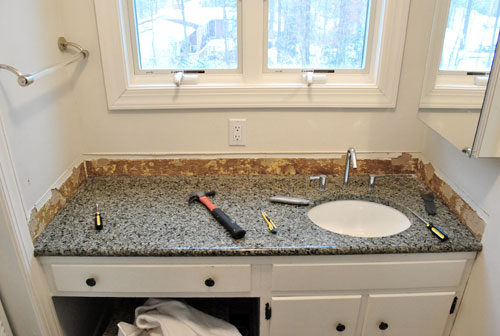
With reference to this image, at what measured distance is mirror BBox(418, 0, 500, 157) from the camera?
1163 mm

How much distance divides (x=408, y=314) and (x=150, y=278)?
3.06 feet

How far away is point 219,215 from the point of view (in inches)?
56.9

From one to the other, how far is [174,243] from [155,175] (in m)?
0.52

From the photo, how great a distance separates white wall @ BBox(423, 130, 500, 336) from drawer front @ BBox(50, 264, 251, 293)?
0.78 m

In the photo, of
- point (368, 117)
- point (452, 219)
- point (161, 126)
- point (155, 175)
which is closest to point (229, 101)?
→ point (161, 126)

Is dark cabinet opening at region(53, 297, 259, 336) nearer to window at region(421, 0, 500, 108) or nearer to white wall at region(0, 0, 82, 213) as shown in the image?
white wall at region(0, 0, 82, 213)

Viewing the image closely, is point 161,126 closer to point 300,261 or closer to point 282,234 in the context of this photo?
point 282,234

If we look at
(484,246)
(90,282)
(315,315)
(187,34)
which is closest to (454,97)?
(484,246)

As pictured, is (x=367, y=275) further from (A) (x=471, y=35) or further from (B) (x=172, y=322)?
(A) (x=471, y=35)

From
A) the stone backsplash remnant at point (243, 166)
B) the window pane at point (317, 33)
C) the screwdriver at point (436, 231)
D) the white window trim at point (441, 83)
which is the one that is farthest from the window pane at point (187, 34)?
the screwdriver at point (436, 231)

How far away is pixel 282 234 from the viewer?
1.38 m

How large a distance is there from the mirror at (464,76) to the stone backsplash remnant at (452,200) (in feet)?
0.79

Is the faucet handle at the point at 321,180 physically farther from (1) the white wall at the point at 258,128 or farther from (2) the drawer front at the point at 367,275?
(2) the drawer front at the point at 367,275

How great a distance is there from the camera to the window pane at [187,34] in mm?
1590
